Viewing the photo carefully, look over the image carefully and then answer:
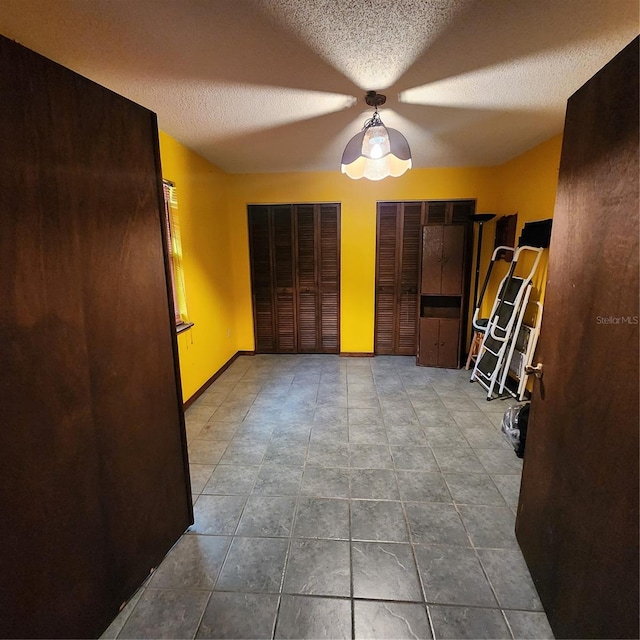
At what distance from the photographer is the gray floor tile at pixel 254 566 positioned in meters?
1.38

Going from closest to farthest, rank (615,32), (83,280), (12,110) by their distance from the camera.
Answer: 1. (12,110)
2. (83,280)
3. (615,32)

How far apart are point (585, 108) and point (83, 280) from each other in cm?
174

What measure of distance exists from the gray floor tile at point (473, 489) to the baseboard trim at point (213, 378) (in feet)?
6.88

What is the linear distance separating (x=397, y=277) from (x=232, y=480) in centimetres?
308

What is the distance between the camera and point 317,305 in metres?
4.36

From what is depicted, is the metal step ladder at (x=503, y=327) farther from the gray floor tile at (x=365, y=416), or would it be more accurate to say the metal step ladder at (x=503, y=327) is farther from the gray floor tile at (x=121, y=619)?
the gray floor tile at (x=121, y=619)

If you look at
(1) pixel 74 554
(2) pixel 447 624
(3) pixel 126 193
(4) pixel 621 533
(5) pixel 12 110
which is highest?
(5) pixel 12 110

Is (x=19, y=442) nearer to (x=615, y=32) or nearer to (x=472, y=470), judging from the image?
(x=472, y=470)

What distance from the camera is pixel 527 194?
3.17 meters

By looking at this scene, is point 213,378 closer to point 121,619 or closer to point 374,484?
point 374,484

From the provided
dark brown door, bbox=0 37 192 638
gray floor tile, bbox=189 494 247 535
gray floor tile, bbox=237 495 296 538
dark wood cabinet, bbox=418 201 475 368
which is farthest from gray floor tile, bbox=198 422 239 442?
dark wood cabinet, bbox=418 201 475 368

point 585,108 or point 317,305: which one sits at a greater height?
point 585,108

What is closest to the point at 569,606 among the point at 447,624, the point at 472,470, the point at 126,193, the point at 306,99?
the point at 447,624

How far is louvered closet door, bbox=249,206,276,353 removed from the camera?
4.19 m
